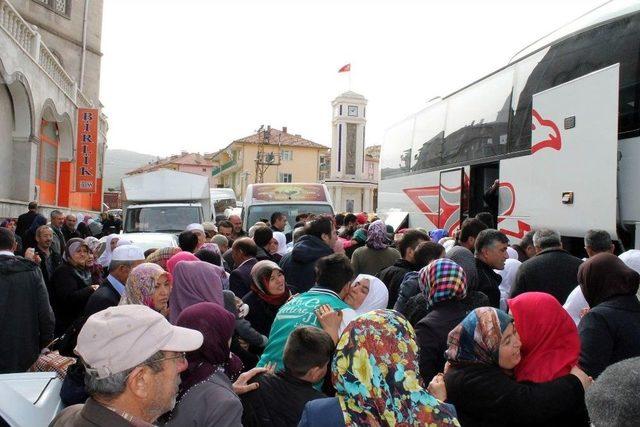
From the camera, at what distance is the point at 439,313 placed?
3680mm

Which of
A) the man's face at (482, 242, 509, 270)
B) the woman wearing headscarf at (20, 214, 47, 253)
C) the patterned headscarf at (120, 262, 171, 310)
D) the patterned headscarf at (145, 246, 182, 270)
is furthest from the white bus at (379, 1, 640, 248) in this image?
the woman wearing headscarf at (20, 214, 47, 253)

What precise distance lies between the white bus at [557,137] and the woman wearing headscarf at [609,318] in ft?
10.8

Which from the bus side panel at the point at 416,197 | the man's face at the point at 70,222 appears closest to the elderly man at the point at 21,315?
the bus side panel at the point at 416,197

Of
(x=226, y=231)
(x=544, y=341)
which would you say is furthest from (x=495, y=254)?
(x=226, y=231)

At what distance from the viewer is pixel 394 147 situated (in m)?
16.9

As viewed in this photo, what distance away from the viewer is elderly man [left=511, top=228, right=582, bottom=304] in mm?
5359

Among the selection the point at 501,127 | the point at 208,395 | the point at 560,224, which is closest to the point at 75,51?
the point at 501,127

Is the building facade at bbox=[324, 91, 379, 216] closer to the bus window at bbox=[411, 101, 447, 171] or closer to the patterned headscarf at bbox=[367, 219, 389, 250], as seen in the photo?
the bus window at bbox=[411, 101, 447, 171]

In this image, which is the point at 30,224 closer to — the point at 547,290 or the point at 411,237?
the point at 411,237

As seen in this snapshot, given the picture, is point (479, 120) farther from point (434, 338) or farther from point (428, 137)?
point (434, 338)

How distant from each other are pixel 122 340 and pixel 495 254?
390 cm

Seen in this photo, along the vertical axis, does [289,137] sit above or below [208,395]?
above

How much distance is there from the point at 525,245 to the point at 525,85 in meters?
3.44

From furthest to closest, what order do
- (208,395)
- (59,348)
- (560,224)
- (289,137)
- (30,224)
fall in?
(289,137), (30,224), (560,224), (59,348), (208,395)
